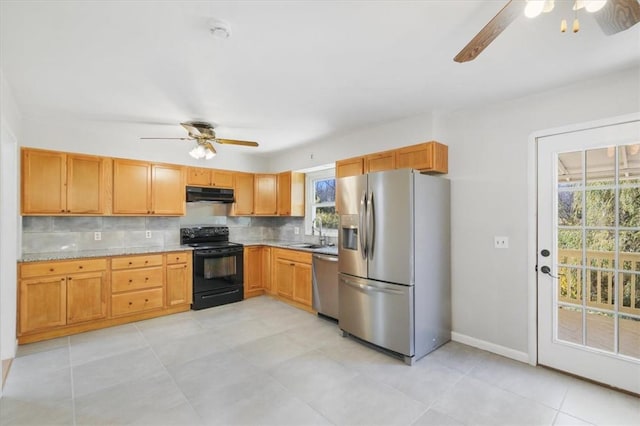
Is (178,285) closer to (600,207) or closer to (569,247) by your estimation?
(569,247)

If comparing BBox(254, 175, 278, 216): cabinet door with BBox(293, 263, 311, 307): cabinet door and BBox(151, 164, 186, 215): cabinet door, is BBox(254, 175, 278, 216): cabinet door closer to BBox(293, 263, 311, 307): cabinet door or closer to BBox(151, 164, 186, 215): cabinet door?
BBox(151, 164, 186, 215): cabinet door

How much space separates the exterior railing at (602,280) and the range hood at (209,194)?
446 cm

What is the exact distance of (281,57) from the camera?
2.21 m

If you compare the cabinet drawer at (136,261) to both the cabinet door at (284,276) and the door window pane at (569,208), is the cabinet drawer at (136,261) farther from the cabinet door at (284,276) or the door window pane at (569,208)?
the door window pane at (569,208)

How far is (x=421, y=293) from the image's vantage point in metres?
2.91

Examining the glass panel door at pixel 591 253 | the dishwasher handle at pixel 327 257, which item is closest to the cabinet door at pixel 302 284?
the dishwasher handle at pixel 327 257

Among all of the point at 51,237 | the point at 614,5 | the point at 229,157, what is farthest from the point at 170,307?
the point at 614,5

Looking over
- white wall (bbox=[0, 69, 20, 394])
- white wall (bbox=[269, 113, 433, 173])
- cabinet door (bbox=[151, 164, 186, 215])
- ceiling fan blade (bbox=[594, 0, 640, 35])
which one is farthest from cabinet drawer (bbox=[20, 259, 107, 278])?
ceiling fan blade (bbox=[594, 0, 640, 35])

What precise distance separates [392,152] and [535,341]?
2299mm

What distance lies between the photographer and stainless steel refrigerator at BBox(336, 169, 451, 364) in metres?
2.85

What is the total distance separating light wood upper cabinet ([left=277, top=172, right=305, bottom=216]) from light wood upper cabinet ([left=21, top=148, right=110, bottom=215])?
2.58 meters

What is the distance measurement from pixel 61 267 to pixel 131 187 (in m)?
1.26

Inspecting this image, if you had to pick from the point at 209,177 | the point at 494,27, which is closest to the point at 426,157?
the point at 494,27

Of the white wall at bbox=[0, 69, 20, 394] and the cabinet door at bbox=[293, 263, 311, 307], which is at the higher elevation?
the white wall at bbox=[0, 69, 20, 394]
